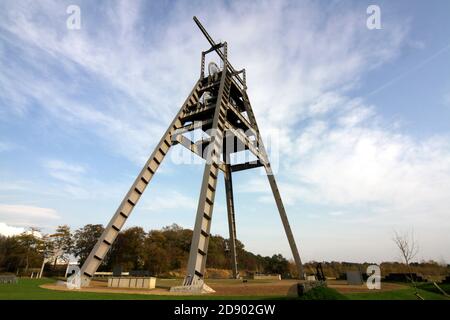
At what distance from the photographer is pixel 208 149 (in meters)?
17.2

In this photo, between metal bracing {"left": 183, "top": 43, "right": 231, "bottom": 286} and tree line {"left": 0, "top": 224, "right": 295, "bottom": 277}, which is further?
tree line {"left": 0, "top": 224, "right": 295, "bottom": 277}

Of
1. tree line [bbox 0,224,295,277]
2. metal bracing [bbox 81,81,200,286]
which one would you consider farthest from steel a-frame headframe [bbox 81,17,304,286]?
tree line [bbox 0,224,295,277]

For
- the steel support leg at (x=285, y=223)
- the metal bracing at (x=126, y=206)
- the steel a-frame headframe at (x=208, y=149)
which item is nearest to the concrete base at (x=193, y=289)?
the steel a-frame headframe at (x=208, y=149)

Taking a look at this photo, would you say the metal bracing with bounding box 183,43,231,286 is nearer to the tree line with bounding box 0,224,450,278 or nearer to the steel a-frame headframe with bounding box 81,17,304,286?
the steel a-frame headframe with bounding box 81,17,304,286

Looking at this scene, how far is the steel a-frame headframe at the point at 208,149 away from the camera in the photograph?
570 inches

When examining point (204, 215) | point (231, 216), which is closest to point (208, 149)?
point (204, 215)

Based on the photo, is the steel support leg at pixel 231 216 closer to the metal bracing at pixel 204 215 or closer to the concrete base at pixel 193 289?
the metal bracing at pixel 204 215

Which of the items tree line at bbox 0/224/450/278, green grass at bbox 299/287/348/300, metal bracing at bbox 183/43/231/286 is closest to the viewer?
green grass at bbox 299/287/348/300

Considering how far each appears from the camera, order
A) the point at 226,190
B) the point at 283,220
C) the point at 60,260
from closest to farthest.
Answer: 1. the point at 283,220
2. the point at 226,190
3. the point at 60,260

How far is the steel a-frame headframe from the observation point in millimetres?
14484

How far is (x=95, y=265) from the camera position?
47.9ft
